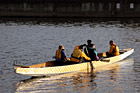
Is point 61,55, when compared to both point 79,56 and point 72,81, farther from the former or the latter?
point 72,81

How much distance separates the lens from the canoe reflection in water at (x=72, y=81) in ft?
78.5

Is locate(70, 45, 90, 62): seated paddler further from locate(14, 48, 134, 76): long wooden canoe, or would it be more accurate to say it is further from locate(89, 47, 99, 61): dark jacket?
locate(89, 47, 99, 61): dark jacket

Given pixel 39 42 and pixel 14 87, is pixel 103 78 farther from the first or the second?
pixel 39 42

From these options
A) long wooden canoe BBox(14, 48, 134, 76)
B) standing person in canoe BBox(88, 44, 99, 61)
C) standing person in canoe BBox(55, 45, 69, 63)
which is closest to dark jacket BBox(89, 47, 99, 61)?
standing person in canoe BBox(88, 44, 99, 61)

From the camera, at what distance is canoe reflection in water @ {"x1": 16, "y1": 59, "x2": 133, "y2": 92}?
23938 mm

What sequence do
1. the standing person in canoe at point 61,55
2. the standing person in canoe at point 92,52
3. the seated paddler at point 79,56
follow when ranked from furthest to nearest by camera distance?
the standing person in canoe at point 92,52 < the seated paddler at point 79,56 < the standing person in canoe at point 61,55

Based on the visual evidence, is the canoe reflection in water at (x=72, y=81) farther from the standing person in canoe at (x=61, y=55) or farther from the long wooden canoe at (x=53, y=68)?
the standing person in canoe at (x=61, y=55)

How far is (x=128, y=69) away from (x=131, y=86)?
19.8 ft

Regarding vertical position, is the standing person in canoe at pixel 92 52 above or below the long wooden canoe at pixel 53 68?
above

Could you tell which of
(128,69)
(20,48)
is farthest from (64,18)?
(128,69)

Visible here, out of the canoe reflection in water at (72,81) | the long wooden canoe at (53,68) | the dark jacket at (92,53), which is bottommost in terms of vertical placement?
the canoe reflection in water at (72,81)

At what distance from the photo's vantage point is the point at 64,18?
3898 inches

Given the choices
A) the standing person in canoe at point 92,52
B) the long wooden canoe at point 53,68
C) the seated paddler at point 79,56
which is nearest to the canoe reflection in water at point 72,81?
the long wooden canoe at point 53,68

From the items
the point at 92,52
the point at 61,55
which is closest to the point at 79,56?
the point at 61,55
